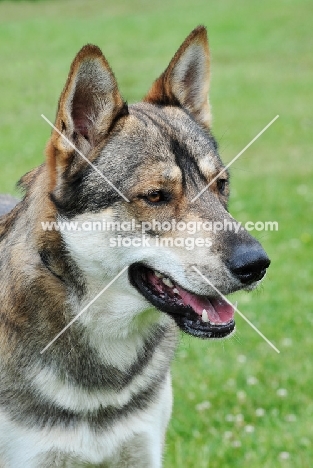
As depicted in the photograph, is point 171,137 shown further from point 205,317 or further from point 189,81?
point 205,317

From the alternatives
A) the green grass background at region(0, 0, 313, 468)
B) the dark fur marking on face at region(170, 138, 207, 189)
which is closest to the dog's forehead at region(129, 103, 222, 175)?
the dark fur marking on face at region(170, 138, 207, 189)

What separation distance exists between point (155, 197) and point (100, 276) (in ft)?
1.61

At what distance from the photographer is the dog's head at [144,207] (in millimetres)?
3604

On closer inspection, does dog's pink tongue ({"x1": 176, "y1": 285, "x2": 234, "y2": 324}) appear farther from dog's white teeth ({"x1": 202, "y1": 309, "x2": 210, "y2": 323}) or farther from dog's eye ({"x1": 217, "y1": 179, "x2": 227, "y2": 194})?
dog's eye ({"x1": 217, "y1": 179, "x2": 227, "y2": 194})

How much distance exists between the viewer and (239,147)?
49.0 ft

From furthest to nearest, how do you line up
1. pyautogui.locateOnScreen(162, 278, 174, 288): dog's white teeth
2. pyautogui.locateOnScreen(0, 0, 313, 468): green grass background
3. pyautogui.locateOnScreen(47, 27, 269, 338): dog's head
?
pyautogui.locateOnScreen(0, 0, 313, 468): green grass background, pyautogui.locateOnScreen(162, 278, 174, 288): dog's white teeth, pyautogui.locateOnScreen(47, 27, 269, 338): dog's head

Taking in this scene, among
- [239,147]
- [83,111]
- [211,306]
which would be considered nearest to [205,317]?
[211,306]

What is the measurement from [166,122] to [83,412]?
1.62m

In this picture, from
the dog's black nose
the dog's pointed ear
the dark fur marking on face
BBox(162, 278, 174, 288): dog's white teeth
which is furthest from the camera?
the dog's pointed ear

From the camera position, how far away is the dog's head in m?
3.60

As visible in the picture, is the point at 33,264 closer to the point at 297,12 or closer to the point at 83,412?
the point at 83,412

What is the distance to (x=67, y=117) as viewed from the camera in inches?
145

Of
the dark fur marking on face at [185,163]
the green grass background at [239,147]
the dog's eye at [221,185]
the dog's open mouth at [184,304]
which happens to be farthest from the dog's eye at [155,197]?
the green grass background at [239,147]

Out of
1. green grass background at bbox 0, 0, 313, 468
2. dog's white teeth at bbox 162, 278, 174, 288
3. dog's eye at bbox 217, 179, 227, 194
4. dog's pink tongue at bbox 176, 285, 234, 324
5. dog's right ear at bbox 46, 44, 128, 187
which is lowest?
green grass background at bbox 0, 0, 313, 468
